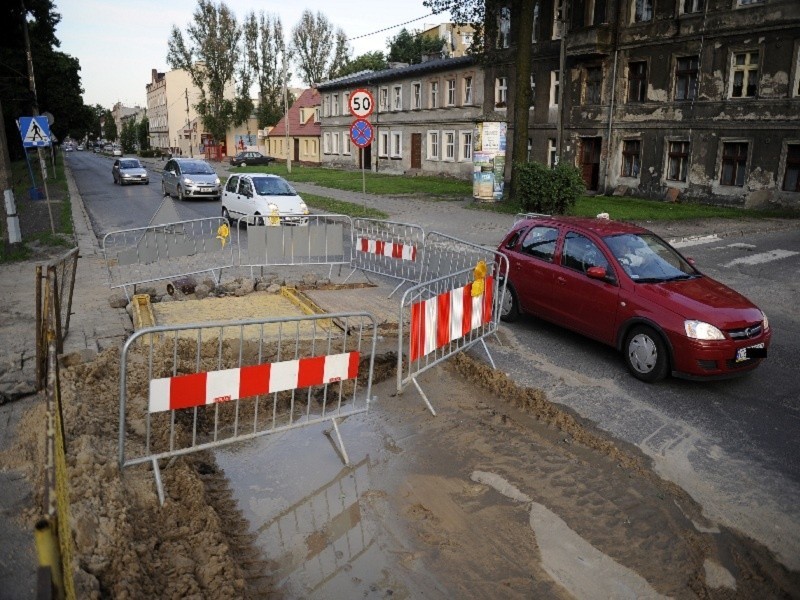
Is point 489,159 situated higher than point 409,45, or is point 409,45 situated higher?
point 409,45

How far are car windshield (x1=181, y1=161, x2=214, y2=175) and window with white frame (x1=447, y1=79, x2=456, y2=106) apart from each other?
1790 cm

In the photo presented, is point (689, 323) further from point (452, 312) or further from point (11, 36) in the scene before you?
point (11, 36)

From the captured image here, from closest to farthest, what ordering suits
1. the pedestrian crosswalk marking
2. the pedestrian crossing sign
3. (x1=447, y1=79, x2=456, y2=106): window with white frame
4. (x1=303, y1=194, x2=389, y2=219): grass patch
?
the pedestrian crosswalk marking < the pedestrian crossing sign < (x1=303, y1=194, x2=389, y2=219): grass patch < (x1=447, y1=79, x2=456, y2=106): window with white frame

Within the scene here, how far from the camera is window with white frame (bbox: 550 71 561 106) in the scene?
101 ft

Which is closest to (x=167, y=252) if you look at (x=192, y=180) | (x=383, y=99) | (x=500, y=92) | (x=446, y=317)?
(x=446, y=317)

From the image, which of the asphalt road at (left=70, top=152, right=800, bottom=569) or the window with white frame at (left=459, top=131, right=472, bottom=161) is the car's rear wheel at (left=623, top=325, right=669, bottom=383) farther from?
the window with white frame at (left=459, top=131, right=472, bottom=161)

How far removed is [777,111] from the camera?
22188 millimetres

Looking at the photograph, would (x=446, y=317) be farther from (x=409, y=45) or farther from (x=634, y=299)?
(x=409, y=45)

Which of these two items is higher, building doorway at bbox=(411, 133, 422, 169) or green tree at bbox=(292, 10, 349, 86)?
green tree at bbox=(292, 10, 349, 86)

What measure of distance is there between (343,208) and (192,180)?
6.97 meters

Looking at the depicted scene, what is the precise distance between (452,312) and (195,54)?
2737 inches

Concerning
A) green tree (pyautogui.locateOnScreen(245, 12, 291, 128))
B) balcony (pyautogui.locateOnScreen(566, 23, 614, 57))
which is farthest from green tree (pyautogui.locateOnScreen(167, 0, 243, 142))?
balcony (pyautogui.locateOnScreen(566, 23, 614, 57))

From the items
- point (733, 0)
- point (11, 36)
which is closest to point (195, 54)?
point (11, 36)

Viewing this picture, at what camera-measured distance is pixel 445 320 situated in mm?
6344
